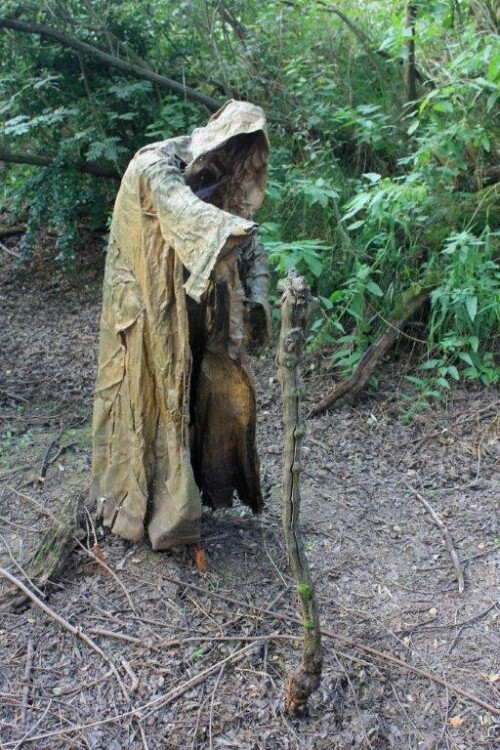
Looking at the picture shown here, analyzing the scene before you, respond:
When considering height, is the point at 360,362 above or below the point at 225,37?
below

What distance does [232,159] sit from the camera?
243 cm

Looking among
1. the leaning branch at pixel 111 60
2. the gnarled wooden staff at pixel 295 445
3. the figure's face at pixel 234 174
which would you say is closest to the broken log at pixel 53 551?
the gnarled wooden staff at pixel 295 445

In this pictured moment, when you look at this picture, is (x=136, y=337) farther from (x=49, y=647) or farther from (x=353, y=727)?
(x=353, y=727)

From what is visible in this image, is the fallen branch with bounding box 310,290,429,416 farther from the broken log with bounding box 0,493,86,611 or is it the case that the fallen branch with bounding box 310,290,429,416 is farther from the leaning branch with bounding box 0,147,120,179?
the leaning branch with bounding box 0,147,120,179

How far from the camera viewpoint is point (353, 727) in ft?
7.46

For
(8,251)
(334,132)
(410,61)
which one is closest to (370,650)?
(334,132)

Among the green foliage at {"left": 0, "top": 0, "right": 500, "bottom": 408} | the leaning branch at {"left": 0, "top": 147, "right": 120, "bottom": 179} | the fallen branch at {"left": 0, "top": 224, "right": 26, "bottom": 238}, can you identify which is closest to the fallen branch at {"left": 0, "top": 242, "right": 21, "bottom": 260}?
the fallen branch at {"left": 0, "top": 224, "right": 26, "bottom": 238}

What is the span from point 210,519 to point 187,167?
4.91 ft

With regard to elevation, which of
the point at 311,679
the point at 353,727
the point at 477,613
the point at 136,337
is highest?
the point at 136,337

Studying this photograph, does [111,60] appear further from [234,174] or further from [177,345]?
[177,345]

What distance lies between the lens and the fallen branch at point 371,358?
4434mm

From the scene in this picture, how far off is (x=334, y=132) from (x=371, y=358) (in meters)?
1.81

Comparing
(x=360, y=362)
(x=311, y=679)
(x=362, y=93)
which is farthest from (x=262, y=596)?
(x=362, y=93)

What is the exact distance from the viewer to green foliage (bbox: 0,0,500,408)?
439 cm
